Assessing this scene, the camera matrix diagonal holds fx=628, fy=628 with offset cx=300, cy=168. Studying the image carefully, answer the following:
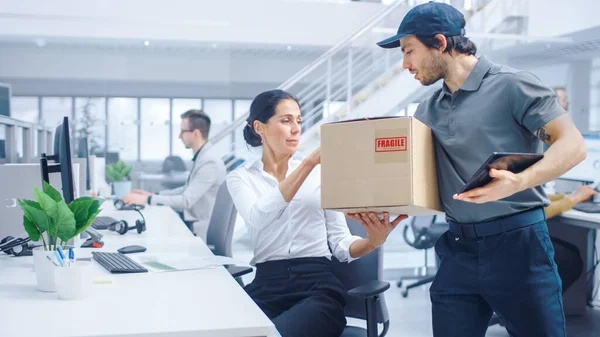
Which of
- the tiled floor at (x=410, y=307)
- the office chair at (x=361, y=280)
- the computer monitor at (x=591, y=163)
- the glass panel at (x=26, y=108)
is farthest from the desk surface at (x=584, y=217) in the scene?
the glass panel at (x=26, y=108)

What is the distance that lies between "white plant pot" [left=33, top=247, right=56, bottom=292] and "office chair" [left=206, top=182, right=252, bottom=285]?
4.46 ft

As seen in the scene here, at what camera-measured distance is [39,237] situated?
1550mm

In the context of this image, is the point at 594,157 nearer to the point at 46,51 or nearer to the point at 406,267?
the point at 406,267

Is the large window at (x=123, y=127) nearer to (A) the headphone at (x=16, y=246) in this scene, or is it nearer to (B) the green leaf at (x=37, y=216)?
(A) the headphone at (x=16, y=246)

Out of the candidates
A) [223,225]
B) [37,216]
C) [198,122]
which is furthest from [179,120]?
[37,216]

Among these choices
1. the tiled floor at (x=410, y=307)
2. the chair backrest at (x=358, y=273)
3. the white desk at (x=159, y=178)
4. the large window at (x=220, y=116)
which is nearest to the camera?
the chair backrest at (x=358, y=273)

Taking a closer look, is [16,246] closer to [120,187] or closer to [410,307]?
[120,187]

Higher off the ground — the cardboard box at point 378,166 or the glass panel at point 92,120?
the glass panel at point 92,120

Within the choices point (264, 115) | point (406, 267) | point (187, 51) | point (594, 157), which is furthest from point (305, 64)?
point (264, 115)

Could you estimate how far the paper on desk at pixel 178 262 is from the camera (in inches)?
74.2

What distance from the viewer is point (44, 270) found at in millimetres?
1549

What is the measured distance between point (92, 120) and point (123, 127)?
0.31 m

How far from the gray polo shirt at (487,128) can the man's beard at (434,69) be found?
0.08m

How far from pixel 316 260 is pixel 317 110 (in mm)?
4702
